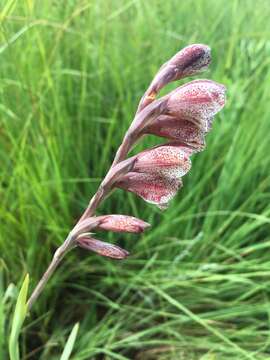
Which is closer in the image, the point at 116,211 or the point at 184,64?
the point at 184,64

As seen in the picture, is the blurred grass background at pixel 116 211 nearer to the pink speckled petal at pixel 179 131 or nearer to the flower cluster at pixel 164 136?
the flower cluster at pixel 164 136

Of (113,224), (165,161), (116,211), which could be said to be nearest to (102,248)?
(113,224)

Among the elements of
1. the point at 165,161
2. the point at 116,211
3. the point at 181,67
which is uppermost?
the point at 181,67

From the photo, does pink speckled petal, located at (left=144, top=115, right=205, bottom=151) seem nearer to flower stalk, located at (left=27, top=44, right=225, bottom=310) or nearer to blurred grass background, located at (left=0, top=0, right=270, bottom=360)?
flower stalk, located at (left=27, top=44, right=225, bottom=310)

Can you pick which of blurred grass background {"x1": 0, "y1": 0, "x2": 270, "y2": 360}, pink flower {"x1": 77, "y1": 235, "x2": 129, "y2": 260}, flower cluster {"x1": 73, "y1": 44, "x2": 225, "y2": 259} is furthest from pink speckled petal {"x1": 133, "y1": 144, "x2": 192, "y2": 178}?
blurred grass background {"x1": 0, "y1": 0, "x2": 270, "y2": 360}

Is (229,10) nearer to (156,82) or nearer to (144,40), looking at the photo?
(144,40)

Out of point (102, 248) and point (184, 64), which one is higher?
point (184, 64)

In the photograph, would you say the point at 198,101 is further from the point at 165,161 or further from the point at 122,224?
the point at 122,224

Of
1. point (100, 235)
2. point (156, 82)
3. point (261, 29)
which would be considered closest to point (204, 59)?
point (156, 82)
